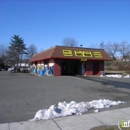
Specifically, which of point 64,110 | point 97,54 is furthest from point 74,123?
point 97,54

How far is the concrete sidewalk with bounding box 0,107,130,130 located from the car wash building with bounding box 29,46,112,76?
2269cm

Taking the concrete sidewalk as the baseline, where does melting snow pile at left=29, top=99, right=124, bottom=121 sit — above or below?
above

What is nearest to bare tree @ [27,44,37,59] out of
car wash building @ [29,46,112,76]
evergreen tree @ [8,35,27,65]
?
evergreen tree @ [8,35,27,65]

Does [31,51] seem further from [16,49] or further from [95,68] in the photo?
[95,68]

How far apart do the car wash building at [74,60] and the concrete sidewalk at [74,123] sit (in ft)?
74.4

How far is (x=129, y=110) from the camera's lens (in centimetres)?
782

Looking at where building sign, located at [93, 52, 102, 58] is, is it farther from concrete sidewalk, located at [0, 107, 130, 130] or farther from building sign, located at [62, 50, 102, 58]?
concrete sidewalk, located at [0, 107, 130, 130]

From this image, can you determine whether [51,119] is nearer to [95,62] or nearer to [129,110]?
[129,110]

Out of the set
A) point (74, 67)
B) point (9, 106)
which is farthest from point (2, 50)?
point (9, 106)

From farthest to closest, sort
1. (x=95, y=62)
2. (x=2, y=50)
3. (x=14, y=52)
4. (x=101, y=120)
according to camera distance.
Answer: (x=2, y=50) < (x=14, y=52) < (x=95, y=62) < (x=101, y=120)

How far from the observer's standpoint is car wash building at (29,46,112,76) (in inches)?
1203

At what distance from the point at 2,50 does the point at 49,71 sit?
77.7 metres

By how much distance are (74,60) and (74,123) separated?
27733 mm

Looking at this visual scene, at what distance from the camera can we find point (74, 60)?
33656 mm
